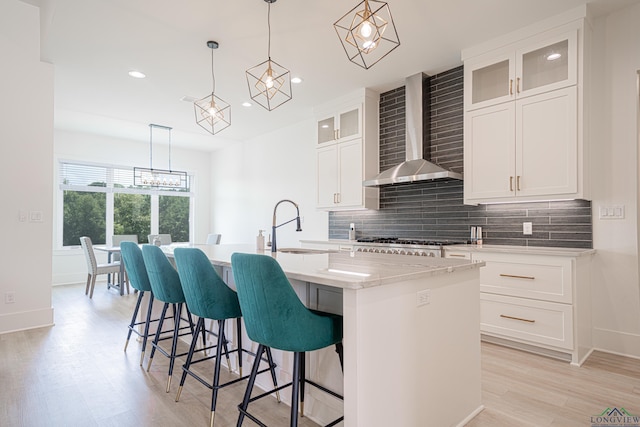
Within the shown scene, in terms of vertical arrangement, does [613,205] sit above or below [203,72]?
below

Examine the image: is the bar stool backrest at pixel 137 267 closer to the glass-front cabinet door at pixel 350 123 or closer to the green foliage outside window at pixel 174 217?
the glass-front cabinet door at pixel 350 123

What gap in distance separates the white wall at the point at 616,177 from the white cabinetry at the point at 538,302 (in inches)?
5.8

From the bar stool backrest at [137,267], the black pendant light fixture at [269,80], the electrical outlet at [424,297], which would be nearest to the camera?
the electrical outlet at [424,297]

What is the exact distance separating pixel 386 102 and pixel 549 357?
3370mm

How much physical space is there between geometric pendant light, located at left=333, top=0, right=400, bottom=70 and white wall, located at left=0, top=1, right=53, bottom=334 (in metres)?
3.23

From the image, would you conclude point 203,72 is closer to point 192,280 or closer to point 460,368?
point 192,280

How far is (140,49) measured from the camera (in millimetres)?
3502

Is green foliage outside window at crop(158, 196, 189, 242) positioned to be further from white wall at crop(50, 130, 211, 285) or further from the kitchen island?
the kitchen island

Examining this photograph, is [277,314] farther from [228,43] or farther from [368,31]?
[228,43]

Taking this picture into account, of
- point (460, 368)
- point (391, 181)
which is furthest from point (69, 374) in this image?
point (391, 181)

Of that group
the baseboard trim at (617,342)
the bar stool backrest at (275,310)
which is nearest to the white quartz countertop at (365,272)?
the bar stool backrest at (275,310)

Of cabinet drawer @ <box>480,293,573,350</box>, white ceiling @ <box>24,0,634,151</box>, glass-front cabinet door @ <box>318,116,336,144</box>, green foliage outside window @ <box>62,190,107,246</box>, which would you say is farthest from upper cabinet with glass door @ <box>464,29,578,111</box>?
green foliage outside window @ <box>62,190,107,246</box>

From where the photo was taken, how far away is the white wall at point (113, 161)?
6426mm

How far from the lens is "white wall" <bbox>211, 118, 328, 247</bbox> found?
590 cm
